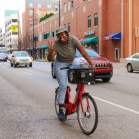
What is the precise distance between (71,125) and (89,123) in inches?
36.2

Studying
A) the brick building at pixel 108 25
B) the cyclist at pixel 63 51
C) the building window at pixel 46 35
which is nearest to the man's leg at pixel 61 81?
the cyclist at pixel 63 51

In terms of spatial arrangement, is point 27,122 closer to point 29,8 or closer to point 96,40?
point 96,40

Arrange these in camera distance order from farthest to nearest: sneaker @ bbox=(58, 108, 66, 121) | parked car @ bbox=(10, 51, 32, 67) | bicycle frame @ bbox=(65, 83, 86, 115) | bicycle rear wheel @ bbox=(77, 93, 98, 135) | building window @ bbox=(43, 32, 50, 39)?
building window @ bbox=(43, 32, 50, 39), parked car @ bbox=(10, 51, 32, 67), sneaker @ bbox=(58, 108, 66, 121), bicycle frame @ bbox=(65, 83, 86, 115), bicycle rear wheel @ bbox=(77, 93, 98, 135)

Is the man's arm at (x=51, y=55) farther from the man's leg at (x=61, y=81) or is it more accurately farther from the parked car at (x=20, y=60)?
the parked car at (x=20, y=60)

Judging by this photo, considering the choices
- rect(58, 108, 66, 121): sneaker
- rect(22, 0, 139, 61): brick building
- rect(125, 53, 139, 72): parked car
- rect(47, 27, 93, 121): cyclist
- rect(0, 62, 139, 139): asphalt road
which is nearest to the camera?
rect(0, 62, 139, 139): asphalt road

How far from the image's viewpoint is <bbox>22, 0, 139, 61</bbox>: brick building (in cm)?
5284

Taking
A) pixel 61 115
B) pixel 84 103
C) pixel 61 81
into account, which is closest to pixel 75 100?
pixel 84 103

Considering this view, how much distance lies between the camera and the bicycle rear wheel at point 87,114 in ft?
24.6

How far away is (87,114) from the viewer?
763 centimetres

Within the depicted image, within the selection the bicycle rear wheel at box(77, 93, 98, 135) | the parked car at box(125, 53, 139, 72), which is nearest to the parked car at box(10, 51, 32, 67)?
the parked car at box(125, 53, 139, 72)

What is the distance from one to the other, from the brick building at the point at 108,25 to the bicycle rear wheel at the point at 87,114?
146ft

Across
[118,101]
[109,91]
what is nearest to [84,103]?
[118,101]

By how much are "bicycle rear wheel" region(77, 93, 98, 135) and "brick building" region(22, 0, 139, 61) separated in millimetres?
44444

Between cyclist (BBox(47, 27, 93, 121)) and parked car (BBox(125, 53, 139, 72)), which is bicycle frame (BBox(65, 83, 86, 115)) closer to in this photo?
cyclist (BBox(47, 27, 93, 121))
